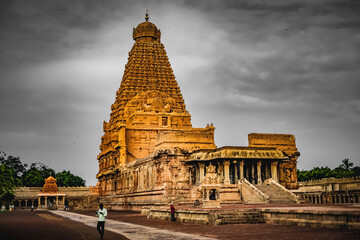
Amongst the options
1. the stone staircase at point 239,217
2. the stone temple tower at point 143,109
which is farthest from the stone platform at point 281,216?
the stone temple tower at point 143,109

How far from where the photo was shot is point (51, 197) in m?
103

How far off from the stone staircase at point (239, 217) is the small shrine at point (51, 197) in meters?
77.4

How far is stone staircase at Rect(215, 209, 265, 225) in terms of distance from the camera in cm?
2756

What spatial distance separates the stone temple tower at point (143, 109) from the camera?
266 feet

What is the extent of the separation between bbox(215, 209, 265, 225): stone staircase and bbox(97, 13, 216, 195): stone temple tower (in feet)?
147

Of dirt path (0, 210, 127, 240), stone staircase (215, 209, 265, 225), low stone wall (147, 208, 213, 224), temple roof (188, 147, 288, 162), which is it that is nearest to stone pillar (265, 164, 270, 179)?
temple roof (188, 147, 288, 162)

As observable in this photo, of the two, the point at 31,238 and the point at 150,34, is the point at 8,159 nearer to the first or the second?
the point at 150,34

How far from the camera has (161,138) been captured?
60938 millimetres

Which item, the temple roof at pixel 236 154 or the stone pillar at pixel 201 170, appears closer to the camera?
the temple roof at pixel 236 154

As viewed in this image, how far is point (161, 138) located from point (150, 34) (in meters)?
44.2

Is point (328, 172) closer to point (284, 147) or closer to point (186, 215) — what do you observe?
point (284, 147)

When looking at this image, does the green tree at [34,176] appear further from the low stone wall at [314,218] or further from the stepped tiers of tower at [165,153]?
the low stone wall at [314,218]

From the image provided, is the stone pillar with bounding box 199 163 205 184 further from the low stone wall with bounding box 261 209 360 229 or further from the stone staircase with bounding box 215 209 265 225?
the low stone wall with bounding box 261 209 360 229

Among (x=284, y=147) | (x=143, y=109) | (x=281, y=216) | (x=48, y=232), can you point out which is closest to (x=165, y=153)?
(x=284, y=147)
